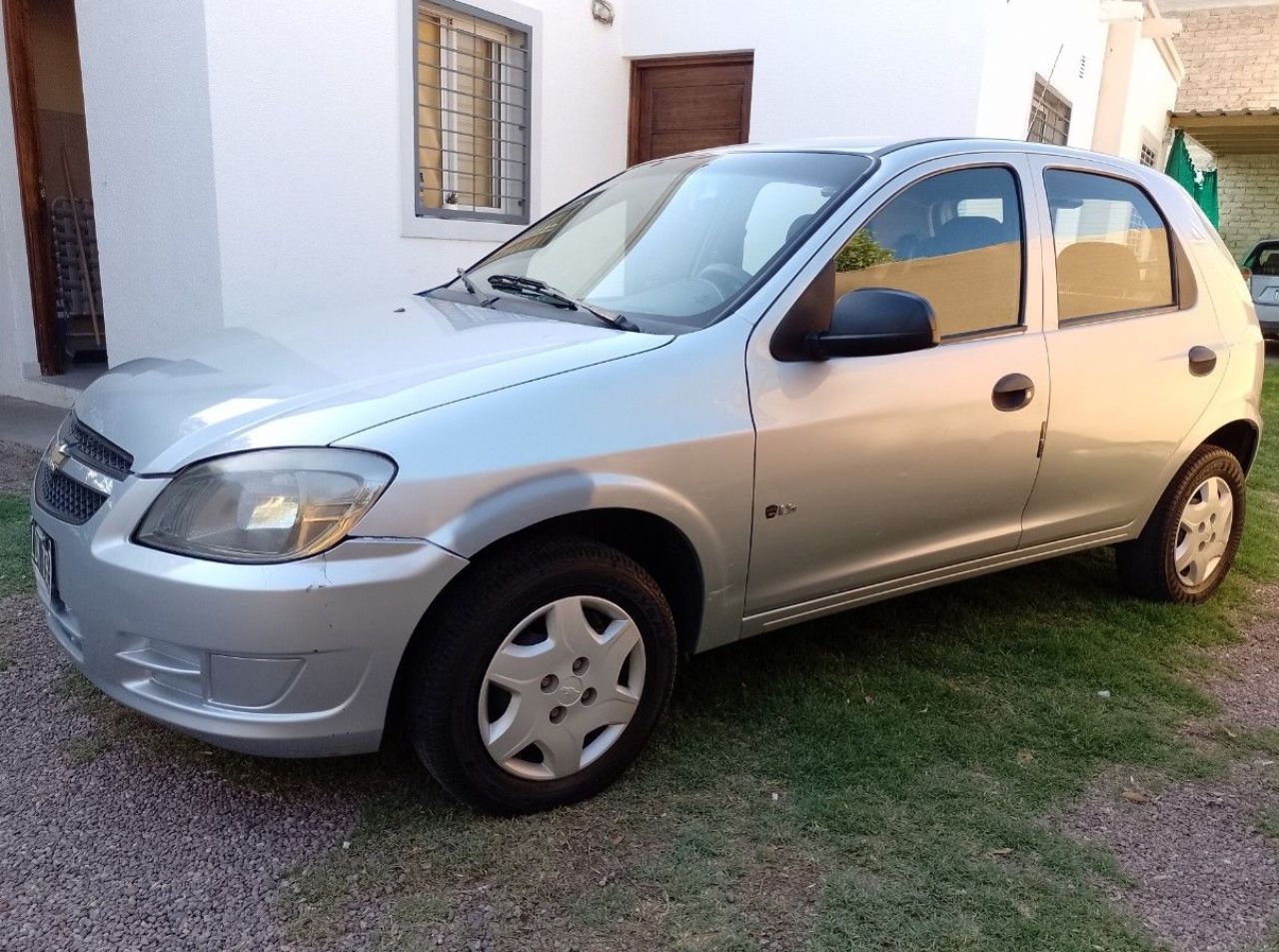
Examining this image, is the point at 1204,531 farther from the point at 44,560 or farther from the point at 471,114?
the point at 471,114

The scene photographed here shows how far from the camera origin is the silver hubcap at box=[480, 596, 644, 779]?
2.35 metres

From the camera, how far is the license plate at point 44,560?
2.44 metres

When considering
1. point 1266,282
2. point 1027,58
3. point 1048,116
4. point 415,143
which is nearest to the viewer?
point 415,143

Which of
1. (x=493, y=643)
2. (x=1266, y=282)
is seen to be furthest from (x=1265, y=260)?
(x=493, y=643)

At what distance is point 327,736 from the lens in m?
2.20

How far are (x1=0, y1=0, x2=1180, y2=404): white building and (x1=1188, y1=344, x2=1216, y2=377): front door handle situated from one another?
151 inches

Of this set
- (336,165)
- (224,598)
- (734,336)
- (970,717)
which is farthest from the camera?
(336,165)

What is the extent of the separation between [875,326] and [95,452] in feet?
6.48

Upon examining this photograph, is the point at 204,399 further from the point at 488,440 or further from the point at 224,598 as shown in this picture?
the point at 488,440

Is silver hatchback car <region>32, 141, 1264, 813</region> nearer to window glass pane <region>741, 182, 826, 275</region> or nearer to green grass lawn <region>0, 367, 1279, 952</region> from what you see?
window glass pane <region>741, 182, 826, 275</region>

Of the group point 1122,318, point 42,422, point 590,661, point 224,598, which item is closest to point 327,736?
point 224,598

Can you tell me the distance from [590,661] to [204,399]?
1117mm

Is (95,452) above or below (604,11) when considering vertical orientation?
below

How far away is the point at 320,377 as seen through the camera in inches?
96.1
